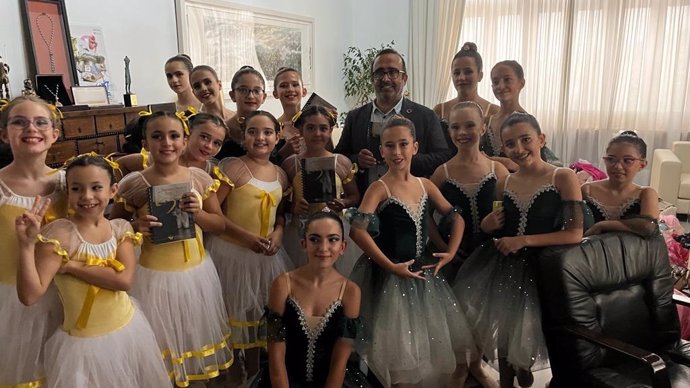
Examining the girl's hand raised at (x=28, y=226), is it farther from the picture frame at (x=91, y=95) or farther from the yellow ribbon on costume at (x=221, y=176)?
the picture frame at (x=91, y=95)

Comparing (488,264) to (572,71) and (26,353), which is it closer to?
(26,353)

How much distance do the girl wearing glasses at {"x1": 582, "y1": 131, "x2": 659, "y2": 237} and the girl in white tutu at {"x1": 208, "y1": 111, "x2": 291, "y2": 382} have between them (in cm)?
139

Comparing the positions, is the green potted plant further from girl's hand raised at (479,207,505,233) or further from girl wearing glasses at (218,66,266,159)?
girl's hand raised at (479,207,505,233)

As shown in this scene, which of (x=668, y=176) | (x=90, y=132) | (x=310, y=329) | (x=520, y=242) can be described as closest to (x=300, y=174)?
(x=310, y=329)

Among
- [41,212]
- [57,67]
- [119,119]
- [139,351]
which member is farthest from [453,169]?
[57,67]

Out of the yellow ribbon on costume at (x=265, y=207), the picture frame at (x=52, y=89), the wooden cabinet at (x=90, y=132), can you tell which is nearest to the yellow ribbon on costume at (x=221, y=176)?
the yellow ribbon on costume at (x=265, y=207)

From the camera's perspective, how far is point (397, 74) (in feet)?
8.14

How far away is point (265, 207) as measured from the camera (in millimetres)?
2182

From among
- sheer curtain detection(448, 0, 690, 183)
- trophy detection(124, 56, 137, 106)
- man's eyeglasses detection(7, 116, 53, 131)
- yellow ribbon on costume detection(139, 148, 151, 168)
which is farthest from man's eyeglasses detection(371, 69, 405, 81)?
sheer curtain detection(448, 0, 690, 183)

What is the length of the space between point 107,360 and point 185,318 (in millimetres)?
349

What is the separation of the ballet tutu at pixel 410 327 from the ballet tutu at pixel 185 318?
0.59 metres

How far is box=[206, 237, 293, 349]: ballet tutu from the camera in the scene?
221 centimetres

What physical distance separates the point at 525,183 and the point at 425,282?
0.59 m

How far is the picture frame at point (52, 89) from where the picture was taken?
3477 mm
